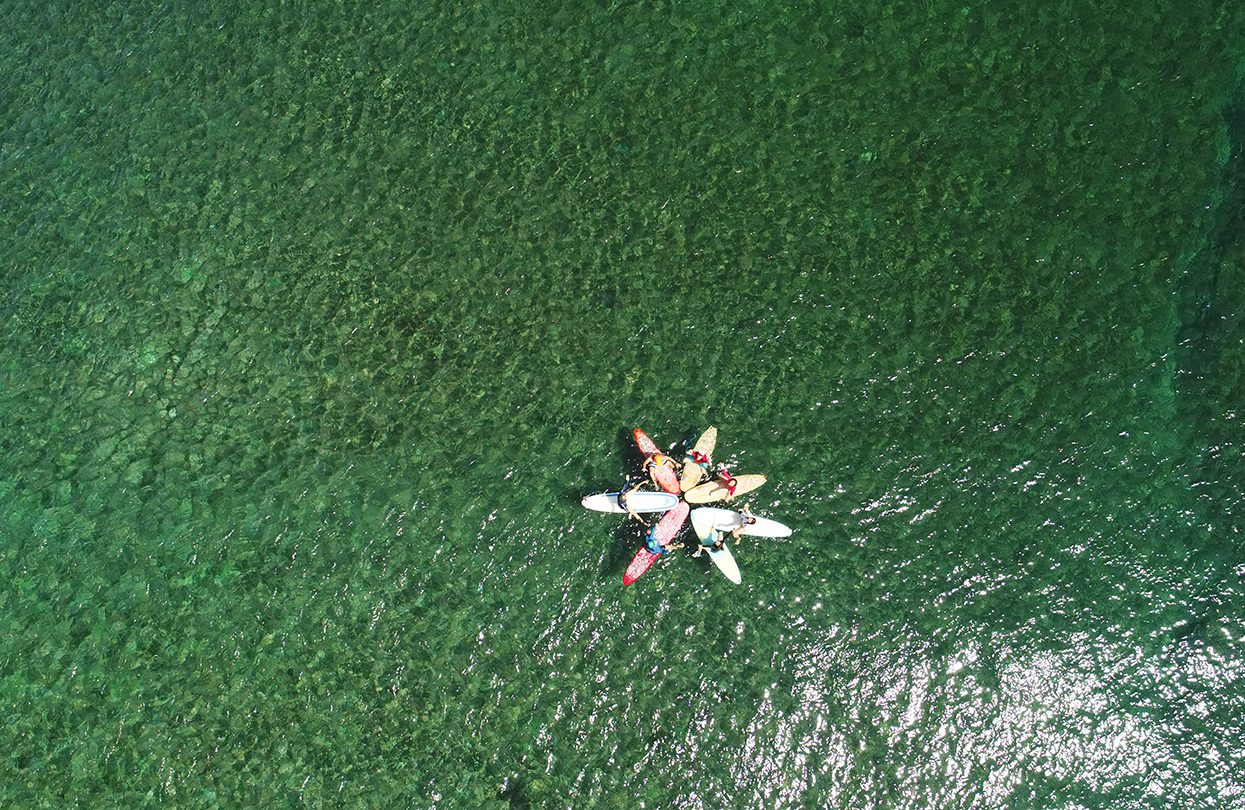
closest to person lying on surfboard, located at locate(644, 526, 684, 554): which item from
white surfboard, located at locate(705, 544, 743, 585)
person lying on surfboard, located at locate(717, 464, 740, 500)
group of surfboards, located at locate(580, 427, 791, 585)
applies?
group of surfboards, located at locate(580, 427, 791, 585)

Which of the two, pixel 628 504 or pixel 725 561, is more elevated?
pixel 628 504

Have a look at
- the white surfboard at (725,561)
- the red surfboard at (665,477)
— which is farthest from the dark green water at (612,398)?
the red surfboard at (665,477)

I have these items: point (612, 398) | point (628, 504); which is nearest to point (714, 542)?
point (628, 504)

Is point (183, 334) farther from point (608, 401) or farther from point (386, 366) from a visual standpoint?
point (608, 401)

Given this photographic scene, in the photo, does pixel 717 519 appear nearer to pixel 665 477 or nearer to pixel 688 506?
pixel 688 506

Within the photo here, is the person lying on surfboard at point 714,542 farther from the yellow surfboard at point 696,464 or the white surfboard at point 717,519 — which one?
the yellow surfboard at point 696,464
